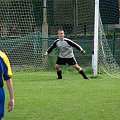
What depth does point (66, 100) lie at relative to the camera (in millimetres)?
11422

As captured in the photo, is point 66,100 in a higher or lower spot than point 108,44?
lower

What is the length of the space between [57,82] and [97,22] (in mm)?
3229

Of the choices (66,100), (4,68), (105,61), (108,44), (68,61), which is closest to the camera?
(4,68)

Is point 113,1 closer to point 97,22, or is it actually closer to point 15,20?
point 15,20

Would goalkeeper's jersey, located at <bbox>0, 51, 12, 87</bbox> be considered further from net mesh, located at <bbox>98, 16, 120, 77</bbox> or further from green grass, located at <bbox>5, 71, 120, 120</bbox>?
net mesh, located at <bbox>98, 16, 120, 77</bbox>

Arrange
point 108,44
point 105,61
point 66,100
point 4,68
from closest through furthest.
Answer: point 4,68
point 66,100
point 105,61
point 108,44

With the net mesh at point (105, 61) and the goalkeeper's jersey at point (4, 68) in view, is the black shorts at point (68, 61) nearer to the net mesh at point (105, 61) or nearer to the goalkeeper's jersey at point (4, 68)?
the net mesh at point (105, 61)

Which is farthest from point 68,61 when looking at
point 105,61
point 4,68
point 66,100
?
point 4,68

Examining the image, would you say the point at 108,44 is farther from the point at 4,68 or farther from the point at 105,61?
the point at 4,68

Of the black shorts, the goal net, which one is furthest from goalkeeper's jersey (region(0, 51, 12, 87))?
the goal net

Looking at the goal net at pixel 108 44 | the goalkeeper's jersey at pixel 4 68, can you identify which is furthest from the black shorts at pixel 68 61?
the goalkeeper's jersey at pixel 4 68

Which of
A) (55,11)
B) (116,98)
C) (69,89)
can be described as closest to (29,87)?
(69,89)

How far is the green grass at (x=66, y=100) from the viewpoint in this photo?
9312mm

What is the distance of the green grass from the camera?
9312 mm
